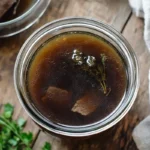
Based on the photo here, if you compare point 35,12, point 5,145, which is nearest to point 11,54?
point 35,12

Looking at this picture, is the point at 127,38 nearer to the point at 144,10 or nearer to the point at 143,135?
the point at 144,10

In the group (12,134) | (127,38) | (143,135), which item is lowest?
(12,134)

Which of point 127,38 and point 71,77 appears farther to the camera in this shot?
point 127,38

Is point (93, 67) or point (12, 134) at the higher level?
point (93, 67)

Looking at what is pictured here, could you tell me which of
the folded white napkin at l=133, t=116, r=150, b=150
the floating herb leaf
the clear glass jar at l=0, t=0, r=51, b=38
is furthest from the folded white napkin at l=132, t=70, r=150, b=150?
the clear glass jar at l=0, t=0, r=51, b=38

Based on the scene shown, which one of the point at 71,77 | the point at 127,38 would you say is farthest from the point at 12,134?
the point at 127,38

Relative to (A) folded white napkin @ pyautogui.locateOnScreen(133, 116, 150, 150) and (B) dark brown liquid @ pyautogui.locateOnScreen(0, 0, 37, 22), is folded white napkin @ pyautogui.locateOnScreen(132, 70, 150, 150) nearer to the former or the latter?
(A) folded white napkin @ pyautogui.locateOnScreen(133, 116, 150, 150)

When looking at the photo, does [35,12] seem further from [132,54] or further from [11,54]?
[132,54]
